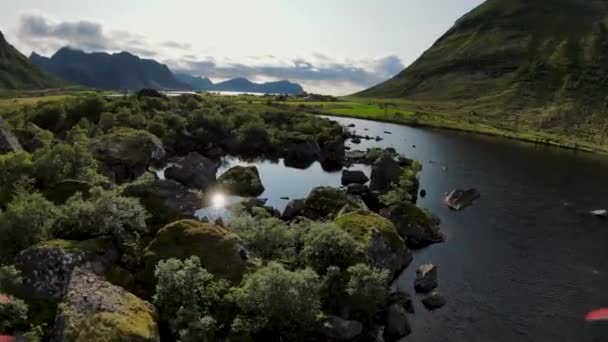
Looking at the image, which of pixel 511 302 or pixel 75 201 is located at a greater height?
pixel 75 201

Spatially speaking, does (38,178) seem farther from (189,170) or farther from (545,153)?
(545,153)

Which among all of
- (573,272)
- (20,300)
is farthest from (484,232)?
(20,300)

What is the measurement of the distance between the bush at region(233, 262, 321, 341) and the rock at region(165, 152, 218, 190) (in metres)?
51.5

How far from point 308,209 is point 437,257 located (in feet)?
64.9

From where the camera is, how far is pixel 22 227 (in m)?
41.8

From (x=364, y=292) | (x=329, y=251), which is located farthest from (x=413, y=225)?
(x=364, y=292)

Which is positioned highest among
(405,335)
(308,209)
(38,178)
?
(38,178)

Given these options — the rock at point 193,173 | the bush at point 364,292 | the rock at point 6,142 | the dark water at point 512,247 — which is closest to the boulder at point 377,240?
the dark water at point 512,247

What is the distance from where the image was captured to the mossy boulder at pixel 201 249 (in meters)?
43.7

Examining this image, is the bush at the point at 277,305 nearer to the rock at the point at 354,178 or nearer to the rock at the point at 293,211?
the rock at the point at 293,211

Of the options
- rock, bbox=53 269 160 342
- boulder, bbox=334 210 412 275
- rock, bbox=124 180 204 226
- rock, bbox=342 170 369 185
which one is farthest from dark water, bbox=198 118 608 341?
rock, bbox=124 180 204 226

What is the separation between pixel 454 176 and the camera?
117 m

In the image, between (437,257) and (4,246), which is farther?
(437,257)

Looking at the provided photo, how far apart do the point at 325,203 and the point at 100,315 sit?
42039 mm
